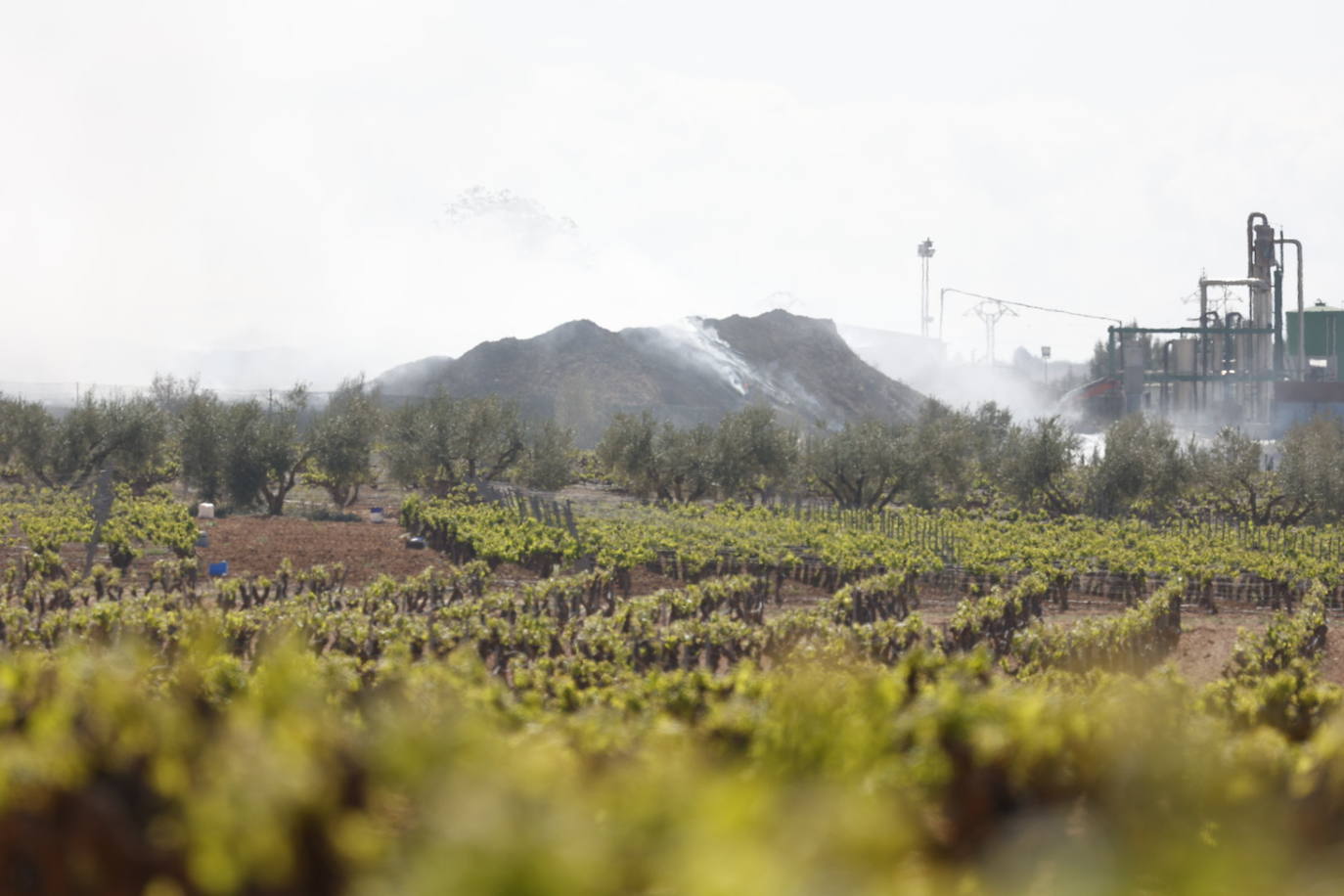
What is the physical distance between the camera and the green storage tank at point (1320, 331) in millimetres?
82500

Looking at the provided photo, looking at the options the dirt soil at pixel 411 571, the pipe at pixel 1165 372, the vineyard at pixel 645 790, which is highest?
the pipe at pixel 1165 372

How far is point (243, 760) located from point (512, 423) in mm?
53246

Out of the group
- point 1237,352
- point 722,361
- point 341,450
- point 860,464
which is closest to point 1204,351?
point 1237,352

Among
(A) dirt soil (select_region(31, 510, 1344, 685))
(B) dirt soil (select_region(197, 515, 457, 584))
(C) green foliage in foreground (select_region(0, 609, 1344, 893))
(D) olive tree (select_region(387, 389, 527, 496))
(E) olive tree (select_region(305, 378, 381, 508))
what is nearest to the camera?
(C) green foliage in foreground (select_region(0, 609, 1344, 893))

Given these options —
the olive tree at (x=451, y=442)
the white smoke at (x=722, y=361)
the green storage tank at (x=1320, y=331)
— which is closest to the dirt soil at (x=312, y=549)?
the olive tree at (x=451, y=442)

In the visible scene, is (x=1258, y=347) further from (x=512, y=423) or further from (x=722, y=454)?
(x=512, y=423)

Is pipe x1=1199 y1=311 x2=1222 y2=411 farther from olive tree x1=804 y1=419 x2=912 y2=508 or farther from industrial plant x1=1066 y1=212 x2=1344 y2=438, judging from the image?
olive tree x1=804 y1=419 x2=912 y2=508

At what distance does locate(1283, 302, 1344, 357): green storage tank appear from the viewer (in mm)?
82500

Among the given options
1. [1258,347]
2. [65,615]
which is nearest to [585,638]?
[65,615]

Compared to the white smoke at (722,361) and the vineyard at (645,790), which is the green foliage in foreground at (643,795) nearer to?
the vineyard at (645,790)

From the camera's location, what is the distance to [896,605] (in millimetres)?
24625

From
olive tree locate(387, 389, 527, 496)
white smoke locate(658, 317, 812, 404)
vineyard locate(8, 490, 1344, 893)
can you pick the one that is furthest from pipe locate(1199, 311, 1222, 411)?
vineyard locate(8, 490, 1344, 893)

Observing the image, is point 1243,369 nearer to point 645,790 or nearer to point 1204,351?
point 1204,351

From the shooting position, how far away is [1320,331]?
Result: 83.2 metres
